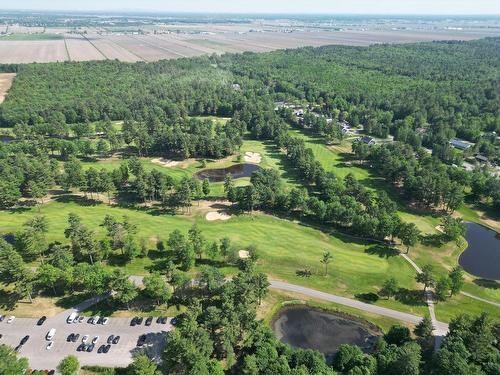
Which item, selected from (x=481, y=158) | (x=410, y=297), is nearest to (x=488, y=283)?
(x=410, y=297)

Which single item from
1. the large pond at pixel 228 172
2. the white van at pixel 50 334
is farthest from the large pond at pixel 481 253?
the white van at pixel 50 334

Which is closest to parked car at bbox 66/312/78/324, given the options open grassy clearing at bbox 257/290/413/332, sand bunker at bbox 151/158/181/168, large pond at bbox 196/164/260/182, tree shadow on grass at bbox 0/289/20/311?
tree shadow on grass at bbox 0/289/20/311

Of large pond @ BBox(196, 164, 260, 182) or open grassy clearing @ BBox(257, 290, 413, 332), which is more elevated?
open grassy clearing @ BBox(257, 290, 413, 332)

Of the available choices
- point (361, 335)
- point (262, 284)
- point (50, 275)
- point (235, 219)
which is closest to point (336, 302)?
point (361, 335)

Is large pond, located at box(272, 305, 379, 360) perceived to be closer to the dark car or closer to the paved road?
the paved road

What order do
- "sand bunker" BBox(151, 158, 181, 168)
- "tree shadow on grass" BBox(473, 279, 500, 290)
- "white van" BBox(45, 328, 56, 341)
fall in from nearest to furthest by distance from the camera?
"white van" BBox(45, 328, 56, 341) → "tree shadow on grass" BBox(473, 279, 500, 290) → "sand bunker" BBox(151, 158, 181, 168)

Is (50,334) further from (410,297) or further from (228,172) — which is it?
(228,172)

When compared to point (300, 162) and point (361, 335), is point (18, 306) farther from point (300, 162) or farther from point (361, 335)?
point (300, 162)
